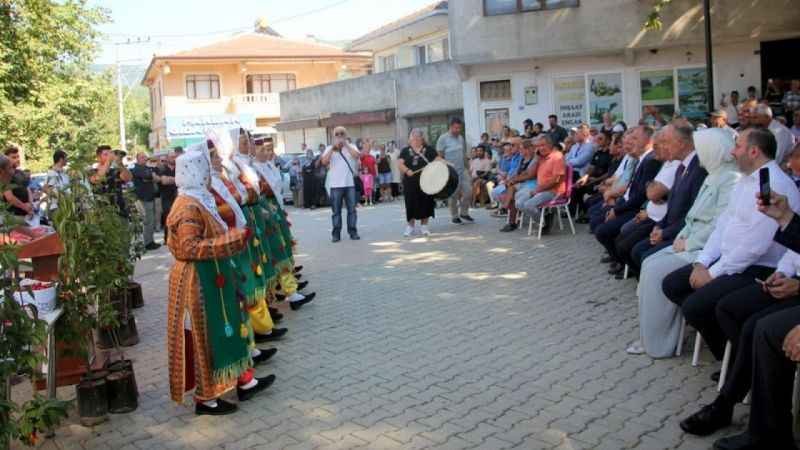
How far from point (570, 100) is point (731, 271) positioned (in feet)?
54.6

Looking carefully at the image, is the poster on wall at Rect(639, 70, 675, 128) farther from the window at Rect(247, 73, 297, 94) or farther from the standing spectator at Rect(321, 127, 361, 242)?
the window at Rect(247, 73, 297, 94)

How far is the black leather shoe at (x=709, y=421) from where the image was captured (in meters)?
4.16

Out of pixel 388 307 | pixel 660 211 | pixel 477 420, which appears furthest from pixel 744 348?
pixel 388 307

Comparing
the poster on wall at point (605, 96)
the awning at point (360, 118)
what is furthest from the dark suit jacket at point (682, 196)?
the awning at point (360, 118)

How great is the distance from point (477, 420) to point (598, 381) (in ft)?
3.44

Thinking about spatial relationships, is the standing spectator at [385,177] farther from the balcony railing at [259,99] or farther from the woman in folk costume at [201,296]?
the balcony railing at [259,99]

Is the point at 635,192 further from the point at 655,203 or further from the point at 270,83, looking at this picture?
the point at 270,83

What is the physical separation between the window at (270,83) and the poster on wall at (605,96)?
28.7 m

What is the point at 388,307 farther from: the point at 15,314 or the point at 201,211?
the point at 15,314

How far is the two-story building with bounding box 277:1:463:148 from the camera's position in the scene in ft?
84.4

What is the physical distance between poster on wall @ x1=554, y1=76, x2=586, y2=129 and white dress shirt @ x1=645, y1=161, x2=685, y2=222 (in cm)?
1389

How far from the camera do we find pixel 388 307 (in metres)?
7.87

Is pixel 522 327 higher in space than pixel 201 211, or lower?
lower

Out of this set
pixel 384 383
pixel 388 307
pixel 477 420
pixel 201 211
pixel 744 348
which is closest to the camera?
pixel 744 348
